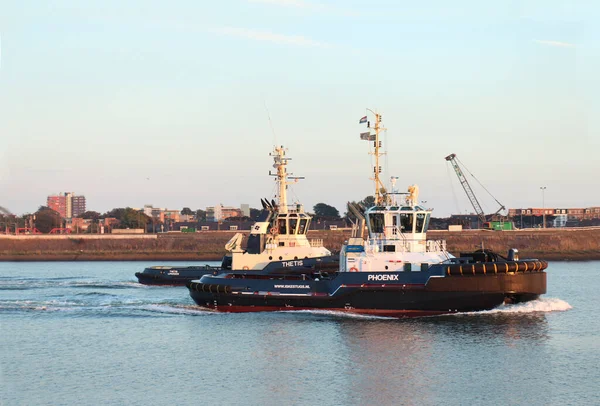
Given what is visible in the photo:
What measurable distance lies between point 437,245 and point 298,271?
7.98 meters

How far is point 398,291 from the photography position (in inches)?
1352

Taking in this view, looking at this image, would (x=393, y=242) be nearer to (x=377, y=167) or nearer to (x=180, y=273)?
(x=377, y=167)

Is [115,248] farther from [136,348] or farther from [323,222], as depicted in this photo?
[136,348]

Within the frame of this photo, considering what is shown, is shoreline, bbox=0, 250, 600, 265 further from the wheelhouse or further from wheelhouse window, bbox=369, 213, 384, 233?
wheelhouse window, bbox=369, 213, 384, 233

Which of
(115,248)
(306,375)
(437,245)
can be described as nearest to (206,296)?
(437,245)

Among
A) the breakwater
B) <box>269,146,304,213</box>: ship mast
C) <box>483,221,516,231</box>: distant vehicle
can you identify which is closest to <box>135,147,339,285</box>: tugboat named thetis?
<box>269,146,304,213</box>: ship mast

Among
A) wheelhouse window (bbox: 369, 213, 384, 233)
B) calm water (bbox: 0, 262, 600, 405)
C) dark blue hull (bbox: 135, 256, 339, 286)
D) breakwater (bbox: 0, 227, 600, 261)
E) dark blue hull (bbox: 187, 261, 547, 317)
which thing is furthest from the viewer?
breakwater (bbox: 0, 227, 600, 261)

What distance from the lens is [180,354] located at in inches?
1126

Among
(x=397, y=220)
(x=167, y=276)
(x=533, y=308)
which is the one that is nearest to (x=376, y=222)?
(x=397, y=220)

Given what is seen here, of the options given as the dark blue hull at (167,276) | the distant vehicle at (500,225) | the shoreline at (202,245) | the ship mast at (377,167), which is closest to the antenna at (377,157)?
the ship mast at (377,167)

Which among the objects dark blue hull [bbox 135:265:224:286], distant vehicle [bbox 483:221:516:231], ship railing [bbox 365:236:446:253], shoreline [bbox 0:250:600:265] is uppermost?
distant vehicle [bbox 483:221:516:231]

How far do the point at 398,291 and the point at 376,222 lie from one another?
11.7 feet

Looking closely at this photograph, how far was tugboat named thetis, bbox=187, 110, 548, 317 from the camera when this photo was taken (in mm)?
33594

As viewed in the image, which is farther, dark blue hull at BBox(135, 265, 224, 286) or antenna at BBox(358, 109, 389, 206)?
dark blue hull at BBox(135, 265, 224, 286)
